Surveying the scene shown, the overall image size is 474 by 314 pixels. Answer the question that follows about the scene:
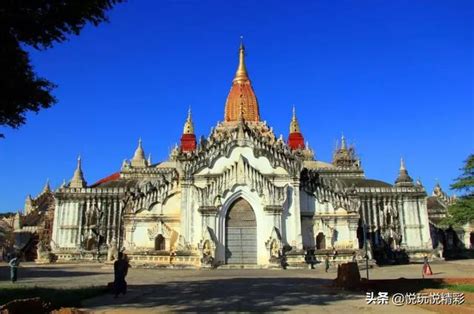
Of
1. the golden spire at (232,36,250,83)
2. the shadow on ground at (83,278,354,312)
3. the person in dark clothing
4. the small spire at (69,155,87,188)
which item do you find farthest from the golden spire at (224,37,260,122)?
the person in dark clothing

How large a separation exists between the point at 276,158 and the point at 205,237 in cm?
835

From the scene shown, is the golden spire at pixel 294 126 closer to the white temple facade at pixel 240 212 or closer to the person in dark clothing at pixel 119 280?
the white temple facade at pixel 240 212

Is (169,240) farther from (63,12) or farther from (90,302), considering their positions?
(63,12)

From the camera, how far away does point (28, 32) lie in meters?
13.8

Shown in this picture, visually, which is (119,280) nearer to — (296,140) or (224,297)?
(224,297)

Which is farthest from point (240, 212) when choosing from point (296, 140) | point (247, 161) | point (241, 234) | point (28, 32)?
point (296, 140)

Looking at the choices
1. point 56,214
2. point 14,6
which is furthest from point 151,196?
point 14,6

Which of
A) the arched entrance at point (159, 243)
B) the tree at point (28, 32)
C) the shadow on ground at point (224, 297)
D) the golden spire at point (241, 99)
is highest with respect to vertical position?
the golden spire at point (241, 99)

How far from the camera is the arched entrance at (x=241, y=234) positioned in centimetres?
3497

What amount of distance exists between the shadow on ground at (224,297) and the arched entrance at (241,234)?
49.3 ft

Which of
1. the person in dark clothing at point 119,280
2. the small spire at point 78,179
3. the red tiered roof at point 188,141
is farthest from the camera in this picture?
Answer: the red tiered roof at point 188,141

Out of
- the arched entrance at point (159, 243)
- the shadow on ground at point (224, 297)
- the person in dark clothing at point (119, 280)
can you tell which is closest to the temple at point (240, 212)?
the arched entrance at point (159, 243)

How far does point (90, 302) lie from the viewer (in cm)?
1451

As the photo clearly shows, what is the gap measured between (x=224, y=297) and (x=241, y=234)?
19.8 metres
